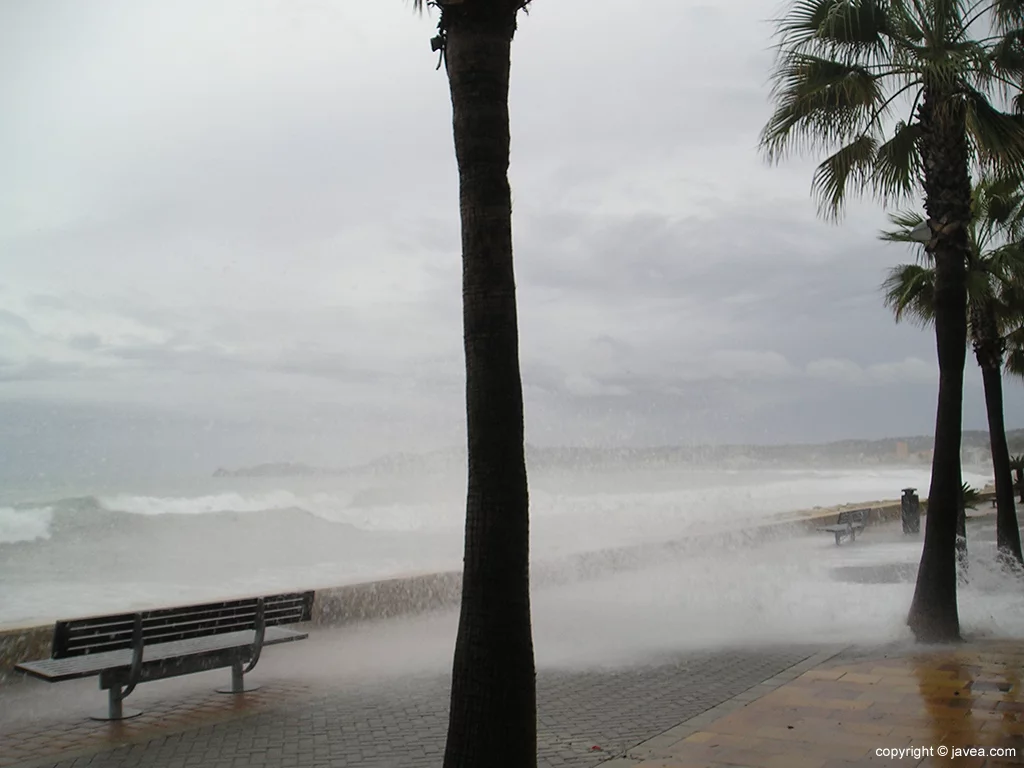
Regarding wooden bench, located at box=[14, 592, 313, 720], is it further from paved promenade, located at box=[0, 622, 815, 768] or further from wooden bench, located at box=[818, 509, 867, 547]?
wooden bench, located at box=[818, 509, 867, 547]

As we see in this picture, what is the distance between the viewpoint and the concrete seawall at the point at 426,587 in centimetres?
793

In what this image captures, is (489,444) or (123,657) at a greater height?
(489,444)

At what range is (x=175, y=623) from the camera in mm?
7344

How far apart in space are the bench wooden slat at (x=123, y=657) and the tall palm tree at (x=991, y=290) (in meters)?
12.7

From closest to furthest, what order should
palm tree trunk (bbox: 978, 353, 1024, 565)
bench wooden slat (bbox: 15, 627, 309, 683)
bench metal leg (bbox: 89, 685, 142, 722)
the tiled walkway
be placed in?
the tiled walkway, bench wooden slat (bbox: 15, 627, 309, 683), bench metal leg (bbox: 89, 685, 142, 722), palm tree trunk (bbox: 978, 353, 1024, 565)

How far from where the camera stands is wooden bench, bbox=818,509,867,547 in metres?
21.2

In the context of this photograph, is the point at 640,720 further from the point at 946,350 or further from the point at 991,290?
the point at 991,290

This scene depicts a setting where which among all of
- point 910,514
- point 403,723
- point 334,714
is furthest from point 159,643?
point 910,514

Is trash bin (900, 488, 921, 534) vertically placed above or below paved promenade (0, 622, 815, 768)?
above

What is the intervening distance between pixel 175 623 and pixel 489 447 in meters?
4.43

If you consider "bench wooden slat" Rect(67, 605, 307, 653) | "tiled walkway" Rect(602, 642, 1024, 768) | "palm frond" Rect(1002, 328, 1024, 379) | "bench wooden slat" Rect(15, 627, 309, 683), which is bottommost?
"tiled walkway" Rect(602, 642, 1024, 768)

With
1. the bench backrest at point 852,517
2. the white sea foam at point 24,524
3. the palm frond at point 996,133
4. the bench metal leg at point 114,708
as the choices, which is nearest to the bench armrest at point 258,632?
the bench metal leg at point 114,708

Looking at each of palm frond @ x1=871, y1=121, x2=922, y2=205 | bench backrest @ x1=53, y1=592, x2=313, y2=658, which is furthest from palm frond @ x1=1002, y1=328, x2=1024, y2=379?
bench backrest @ x1=53, y1=592, x2=313, y2=658

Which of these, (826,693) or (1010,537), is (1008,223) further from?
(826,693)
